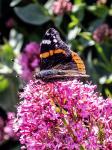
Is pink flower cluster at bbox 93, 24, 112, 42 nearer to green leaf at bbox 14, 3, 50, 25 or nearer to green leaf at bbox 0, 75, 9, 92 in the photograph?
green leaf at bbox 14, 3, 50, 25

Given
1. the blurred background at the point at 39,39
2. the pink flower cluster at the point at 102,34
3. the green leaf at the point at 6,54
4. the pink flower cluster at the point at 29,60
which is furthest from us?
the green leaf at the point at 6,54

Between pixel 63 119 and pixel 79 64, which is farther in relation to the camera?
pixel 79 64

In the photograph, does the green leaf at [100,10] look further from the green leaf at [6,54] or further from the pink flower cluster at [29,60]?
the green leaf at [6,54]

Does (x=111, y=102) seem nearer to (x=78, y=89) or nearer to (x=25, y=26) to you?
(x=78, y=89)

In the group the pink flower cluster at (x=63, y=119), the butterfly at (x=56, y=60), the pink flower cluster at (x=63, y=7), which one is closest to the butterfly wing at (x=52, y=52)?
the butterfly at (x=56, y=60)

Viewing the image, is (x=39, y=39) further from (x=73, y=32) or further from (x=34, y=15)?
(x=73, y=32)

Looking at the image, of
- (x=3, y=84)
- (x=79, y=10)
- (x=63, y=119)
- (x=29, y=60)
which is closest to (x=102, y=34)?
(x=79, y=10)

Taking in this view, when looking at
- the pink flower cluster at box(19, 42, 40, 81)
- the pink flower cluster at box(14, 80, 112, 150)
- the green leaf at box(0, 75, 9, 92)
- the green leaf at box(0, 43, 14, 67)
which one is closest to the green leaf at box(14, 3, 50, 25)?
the pink flower cluster at box(19, 42, 40, 81)
